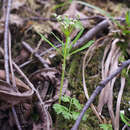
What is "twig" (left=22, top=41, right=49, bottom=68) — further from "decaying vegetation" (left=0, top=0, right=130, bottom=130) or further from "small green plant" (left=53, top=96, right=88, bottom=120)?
"small green plant" (left=53, top=96, right=88, bottom=120)

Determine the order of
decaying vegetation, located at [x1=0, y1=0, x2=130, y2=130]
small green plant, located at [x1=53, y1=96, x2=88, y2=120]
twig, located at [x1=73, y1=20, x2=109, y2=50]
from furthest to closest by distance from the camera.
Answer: twig, located at [x1=73, y1=20, x2=109, y2=50] < decaying vegetation, located at [x1=0, y1=0, x2=130, y2=130] < small green plant, located at [x1=53, y1=96, x2=88, y2=120]

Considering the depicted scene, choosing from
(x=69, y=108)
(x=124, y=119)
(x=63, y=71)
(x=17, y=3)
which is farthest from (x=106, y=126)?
(x=17, y=3)

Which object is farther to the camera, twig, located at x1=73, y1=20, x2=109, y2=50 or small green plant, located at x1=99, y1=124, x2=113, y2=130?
twig, located at x1=73, y1=20, x2=109, y2=50

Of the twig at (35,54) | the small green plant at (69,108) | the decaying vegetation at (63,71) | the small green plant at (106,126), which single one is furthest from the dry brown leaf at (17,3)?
the small green plant at (106,126)

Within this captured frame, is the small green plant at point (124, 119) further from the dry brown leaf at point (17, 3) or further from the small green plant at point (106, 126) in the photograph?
the dry brown leaf at point (17, 3)

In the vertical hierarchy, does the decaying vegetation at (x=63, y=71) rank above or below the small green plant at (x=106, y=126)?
above

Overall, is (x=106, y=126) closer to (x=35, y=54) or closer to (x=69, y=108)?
(x=69, y=108)

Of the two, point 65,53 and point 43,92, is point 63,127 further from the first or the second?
point 65,53

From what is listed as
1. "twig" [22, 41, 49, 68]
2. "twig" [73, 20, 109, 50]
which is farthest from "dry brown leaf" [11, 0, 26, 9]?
"twig" [73, 20, 109, 50]
